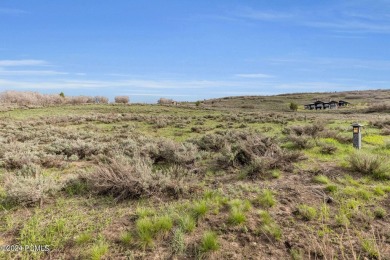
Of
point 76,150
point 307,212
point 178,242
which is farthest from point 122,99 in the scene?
point 178,242

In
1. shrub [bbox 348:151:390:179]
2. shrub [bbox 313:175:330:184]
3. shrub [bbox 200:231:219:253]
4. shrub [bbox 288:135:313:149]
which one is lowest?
shrub [bbox 200:231:219:253]

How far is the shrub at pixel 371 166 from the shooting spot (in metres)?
6.07

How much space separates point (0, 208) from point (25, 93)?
63434mm

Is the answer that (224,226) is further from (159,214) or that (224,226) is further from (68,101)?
(68,101)

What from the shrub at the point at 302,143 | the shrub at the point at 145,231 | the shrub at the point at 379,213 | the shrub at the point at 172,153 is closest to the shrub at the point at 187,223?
the shrub at the point at 145,231

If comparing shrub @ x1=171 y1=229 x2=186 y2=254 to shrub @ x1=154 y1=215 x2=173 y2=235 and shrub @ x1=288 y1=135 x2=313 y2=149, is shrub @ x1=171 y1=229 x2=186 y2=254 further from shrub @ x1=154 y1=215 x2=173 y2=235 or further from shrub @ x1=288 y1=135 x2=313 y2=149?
shrub @ x1=288 y1=135 x2=313 y2=149

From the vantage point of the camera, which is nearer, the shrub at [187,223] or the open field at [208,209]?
the open field at [208,209]

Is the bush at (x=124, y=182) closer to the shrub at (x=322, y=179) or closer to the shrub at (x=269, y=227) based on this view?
the shrub at (x=269, y=227)

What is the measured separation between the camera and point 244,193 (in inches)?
203

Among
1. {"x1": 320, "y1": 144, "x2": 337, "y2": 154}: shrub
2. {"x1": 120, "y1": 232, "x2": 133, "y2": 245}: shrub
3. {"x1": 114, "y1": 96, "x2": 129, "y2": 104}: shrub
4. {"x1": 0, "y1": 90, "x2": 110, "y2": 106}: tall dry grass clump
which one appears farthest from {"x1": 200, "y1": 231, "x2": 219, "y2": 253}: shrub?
{"x1": 114, "y1": 96, "x2": 129, "y2": 104}: shrub

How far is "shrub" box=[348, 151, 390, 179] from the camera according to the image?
6.07 metres

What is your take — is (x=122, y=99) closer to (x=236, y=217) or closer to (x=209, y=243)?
(x=236, y=217)

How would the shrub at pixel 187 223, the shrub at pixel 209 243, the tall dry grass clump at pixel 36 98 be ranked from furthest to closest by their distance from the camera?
1. the tall dry grass clump at pixel 36 98
2. the shrub at pixel 187 223
3. the shrub at pixel 209 243

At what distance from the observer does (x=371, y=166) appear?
626 centimetres
